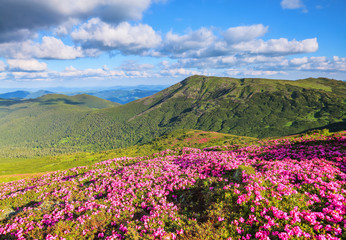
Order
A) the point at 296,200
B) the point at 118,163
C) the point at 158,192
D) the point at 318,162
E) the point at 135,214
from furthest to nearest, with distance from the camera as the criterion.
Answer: the point at 118,163 < the point at 318,162 < the point at 158,192 < the point at 135,214 < the point at 296,200

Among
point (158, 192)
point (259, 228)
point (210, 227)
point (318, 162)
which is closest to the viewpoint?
point (259, 228)

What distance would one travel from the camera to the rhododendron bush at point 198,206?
28.5 ft

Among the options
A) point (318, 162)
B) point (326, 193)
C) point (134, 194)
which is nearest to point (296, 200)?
point (326, 193)

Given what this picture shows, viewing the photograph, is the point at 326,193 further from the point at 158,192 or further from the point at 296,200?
the point at 158,192

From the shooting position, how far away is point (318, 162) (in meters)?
15.9

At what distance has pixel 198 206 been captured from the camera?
38.6ft

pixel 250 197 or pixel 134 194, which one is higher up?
pixel 250 197

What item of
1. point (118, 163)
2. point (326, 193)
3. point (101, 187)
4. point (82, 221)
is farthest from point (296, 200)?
point (118, 163)

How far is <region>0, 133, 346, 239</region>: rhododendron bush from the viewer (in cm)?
870

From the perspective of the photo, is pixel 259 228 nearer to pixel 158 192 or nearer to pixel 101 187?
pixel 158 192

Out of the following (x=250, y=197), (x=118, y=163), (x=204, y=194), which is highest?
(x=250, y=197)

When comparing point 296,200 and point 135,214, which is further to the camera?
point 135,214

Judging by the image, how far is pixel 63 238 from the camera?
931cm

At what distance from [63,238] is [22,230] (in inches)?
143
